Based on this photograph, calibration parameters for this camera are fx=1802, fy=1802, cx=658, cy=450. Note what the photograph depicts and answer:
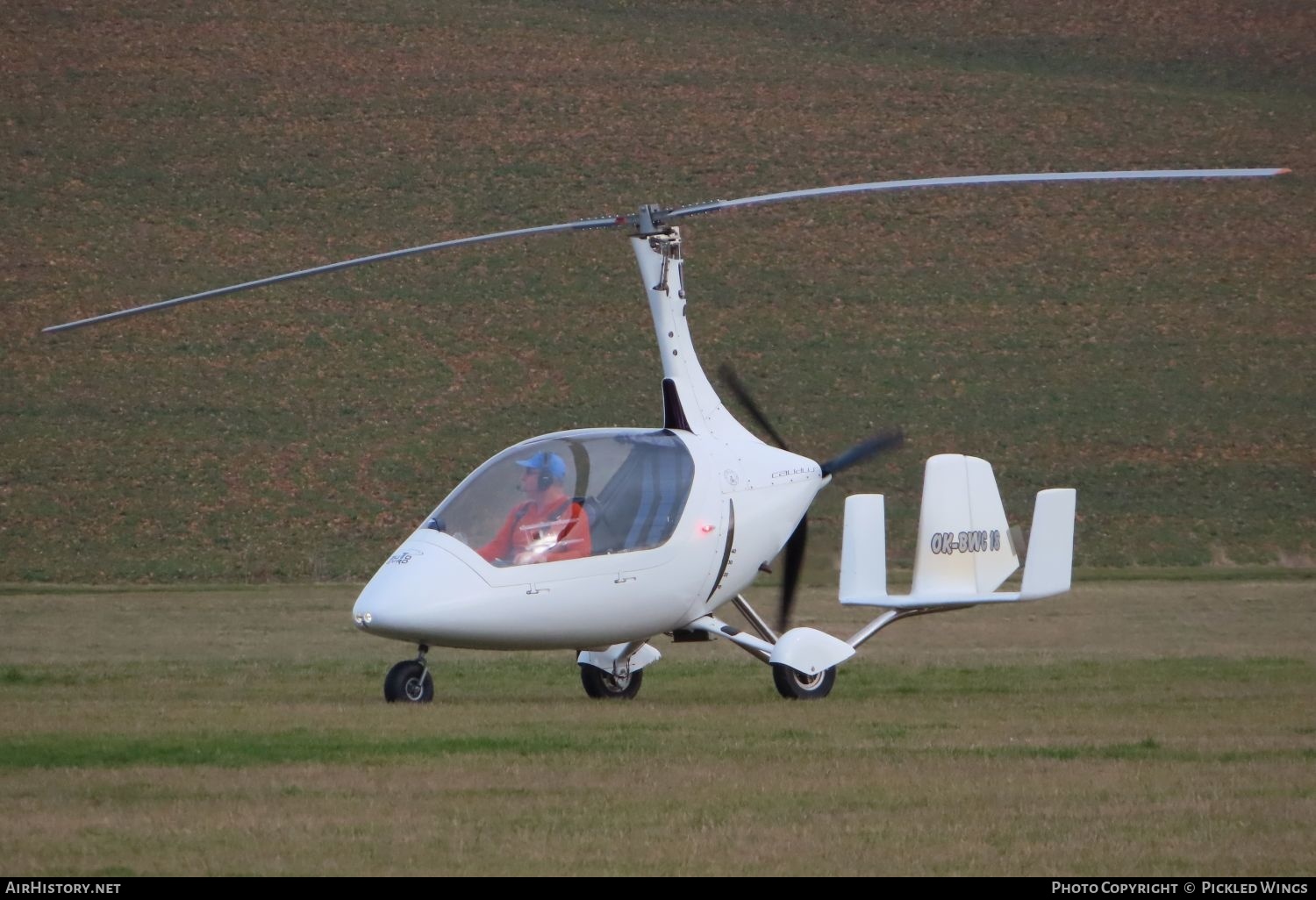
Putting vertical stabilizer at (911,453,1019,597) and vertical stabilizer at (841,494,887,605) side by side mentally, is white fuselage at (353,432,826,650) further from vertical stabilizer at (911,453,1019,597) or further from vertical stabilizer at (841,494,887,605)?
vertical stabilizer at (911,453,1019,597)

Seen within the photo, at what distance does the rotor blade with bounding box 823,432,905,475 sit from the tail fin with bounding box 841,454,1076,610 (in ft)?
1.03

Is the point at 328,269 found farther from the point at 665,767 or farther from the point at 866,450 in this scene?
the point at 866,450

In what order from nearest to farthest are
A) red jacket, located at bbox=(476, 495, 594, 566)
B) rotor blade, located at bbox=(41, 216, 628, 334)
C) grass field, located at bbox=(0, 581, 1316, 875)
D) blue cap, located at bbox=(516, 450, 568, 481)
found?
grass field, located at bbox=(0, 581, 1316, 875), rotor blade, located at bbox=(41, 216, 628, 334), red jacket, located at bbox=(476, 495, 594, 566), blue cap, located at bbox=(516, 450, 568, 481)

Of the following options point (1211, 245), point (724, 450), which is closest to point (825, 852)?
point (724, 450)

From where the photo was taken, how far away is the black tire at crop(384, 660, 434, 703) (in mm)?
11977

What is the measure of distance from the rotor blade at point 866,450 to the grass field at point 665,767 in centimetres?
167

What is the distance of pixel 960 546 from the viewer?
13.3 m

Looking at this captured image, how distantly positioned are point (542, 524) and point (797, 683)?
2.21 m

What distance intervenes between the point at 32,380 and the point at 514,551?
2912 cm

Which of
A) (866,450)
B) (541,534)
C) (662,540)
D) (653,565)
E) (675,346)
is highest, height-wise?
(675,346)

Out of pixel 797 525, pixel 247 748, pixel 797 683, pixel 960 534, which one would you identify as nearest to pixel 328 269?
pixel 247 748

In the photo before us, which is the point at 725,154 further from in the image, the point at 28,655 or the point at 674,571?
the point at 674,571

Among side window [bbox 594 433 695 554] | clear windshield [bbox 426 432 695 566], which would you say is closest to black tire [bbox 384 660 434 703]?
clear windshield [bbox 426 432 695 566]

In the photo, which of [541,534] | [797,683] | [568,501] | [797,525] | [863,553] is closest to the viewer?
[541,534]
